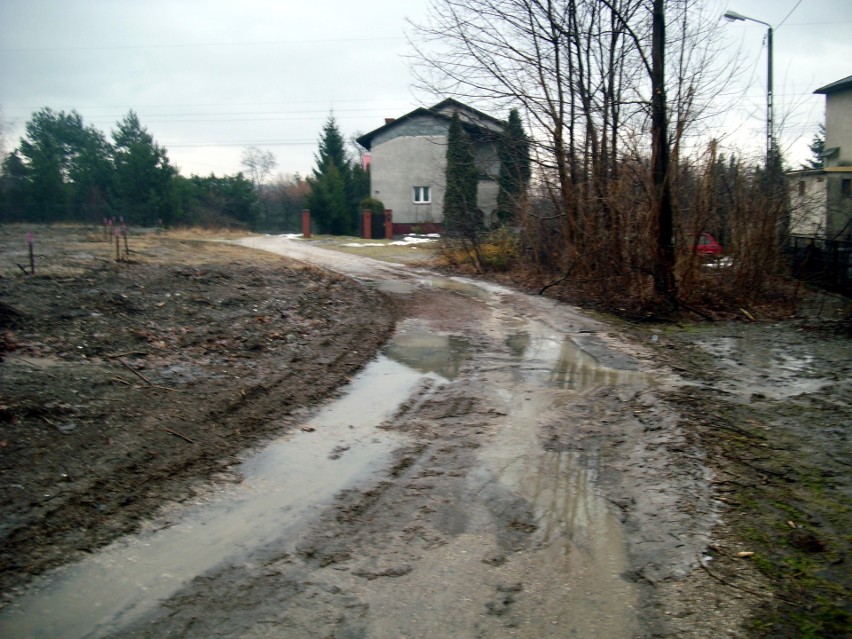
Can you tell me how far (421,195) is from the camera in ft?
145

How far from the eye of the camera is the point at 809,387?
8.04m

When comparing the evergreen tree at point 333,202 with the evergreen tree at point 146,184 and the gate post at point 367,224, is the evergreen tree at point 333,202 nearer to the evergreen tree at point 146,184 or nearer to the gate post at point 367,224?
the gate post at point 367,224

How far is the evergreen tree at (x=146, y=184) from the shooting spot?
152 feet

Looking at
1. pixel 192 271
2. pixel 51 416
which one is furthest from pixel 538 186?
pixel 51 416

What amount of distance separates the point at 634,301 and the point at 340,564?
11.5 m

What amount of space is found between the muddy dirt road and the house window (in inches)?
1463

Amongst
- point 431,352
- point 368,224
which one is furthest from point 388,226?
point 431,352

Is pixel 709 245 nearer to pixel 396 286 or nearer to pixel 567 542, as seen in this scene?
pixel 396 286

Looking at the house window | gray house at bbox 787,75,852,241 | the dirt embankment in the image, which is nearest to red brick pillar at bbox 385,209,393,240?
the house window

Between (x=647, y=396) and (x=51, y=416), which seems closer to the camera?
(x=51, y=416)

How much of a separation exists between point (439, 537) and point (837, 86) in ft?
123

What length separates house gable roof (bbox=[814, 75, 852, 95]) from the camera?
107 ft

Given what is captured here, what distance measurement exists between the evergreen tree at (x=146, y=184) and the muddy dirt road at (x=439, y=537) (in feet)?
144

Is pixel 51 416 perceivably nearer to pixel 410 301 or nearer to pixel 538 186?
pixel 410 301
